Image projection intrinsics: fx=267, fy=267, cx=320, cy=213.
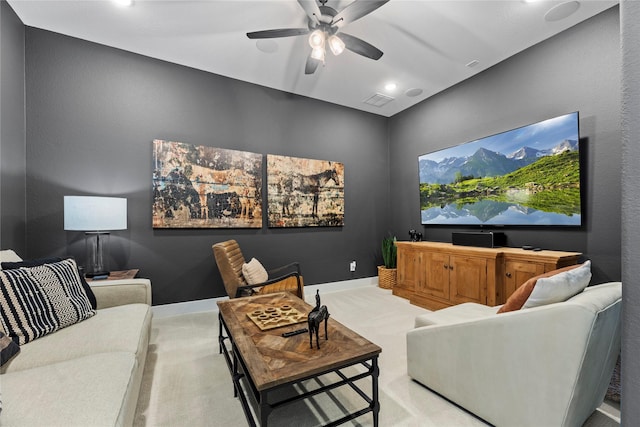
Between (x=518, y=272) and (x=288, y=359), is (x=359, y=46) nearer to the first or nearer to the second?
(x=288, y=359)

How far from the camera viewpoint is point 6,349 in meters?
1.25

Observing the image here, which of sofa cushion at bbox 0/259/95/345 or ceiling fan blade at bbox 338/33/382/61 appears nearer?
sofa cushion at bbox 0/259/95/345

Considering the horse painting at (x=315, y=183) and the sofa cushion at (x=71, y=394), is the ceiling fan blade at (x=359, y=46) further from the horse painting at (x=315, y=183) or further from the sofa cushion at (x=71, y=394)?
the sofa cushion at (x=71, y=394)

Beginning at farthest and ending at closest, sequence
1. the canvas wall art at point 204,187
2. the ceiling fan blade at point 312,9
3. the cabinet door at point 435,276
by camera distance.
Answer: the cabinet door at point 435,276
the canvas wall art at point 204,187
the ceiling fan blade at point 312,9

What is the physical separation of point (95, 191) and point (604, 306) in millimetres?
4120

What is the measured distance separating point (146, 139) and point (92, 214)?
121cm

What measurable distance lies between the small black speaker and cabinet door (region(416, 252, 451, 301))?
0.98 ft

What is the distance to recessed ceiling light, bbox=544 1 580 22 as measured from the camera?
2.39 metres

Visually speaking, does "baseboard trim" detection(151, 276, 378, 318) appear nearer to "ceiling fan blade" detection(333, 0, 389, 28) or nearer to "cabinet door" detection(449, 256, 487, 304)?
"cabinet door" detection(449, 256, 487, 304)

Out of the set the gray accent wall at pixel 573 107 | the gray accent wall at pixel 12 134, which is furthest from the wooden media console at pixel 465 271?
the gray accent wall at pixel 12 134

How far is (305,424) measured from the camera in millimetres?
1516

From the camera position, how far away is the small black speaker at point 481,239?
121 inches

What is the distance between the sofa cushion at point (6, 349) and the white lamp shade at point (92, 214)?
1.17 metres

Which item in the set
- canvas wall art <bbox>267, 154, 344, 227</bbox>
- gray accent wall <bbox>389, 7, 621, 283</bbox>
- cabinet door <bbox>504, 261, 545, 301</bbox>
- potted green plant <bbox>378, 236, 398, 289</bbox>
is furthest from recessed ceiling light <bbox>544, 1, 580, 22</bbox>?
potted green plant <bbox>378, 236, 398, 289</bbox>
